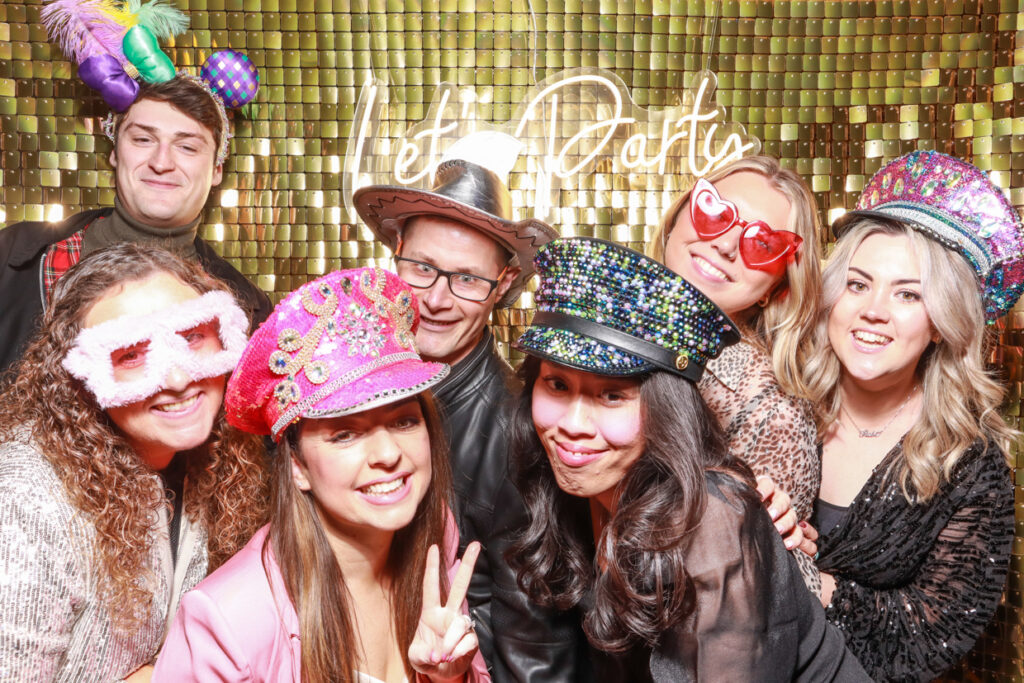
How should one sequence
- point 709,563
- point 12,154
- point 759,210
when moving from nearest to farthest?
point 709,563 < point 759,210 < point 12,154

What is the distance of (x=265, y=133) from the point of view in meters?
2.91

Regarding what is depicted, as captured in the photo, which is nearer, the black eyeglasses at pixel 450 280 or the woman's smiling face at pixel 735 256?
the woman's smiling face at pixel 735 256

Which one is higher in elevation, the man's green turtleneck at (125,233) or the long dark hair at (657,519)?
the man's green turtleneck at (125,233)

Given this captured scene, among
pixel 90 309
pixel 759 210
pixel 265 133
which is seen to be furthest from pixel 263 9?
pixel 759 210

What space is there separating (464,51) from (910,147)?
1.60 meters

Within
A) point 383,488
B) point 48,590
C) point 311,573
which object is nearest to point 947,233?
point 383,488

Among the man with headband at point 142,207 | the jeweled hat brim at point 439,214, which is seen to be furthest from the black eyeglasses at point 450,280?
the man with headband at point 142,207

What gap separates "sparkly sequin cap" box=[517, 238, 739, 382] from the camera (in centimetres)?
143

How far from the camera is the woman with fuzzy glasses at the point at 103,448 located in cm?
147

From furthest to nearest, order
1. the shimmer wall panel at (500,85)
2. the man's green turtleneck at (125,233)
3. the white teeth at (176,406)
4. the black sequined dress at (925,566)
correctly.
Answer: the shimmer wall panel at (500,85), the man's green turtleneck at (125,233), the black sequined dress at (925,566), the white teeth at (176,406)

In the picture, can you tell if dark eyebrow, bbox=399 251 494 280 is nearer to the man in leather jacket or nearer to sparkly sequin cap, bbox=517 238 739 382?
the man in leather jacket

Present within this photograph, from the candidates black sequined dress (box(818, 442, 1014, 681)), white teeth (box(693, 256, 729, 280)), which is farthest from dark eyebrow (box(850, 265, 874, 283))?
black sequined dress (box(818, 442, 1014, 681))

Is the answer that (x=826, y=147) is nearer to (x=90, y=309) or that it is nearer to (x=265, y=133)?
(x=265, y=133)

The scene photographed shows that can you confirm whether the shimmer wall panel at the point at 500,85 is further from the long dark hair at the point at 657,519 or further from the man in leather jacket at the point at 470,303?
the long dark hair at the point at 657,519
